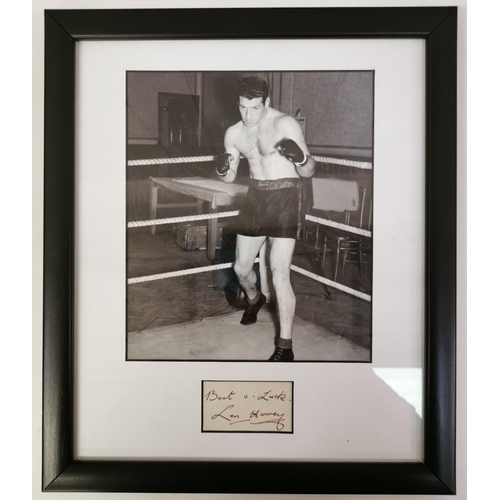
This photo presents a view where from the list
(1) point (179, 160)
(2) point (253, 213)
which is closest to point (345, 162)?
(2) point (253, 213)

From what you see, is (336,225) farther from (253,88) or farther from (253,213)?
(253,88)

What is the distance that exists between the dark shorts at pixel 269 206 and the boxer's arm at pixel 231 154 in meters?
0.04

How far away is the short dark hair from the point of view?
826 millimetres

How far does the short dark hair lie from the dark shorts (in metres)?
0.14

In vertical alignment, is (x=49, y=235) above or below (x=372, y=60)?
below

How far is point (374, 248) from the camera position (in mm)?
842
